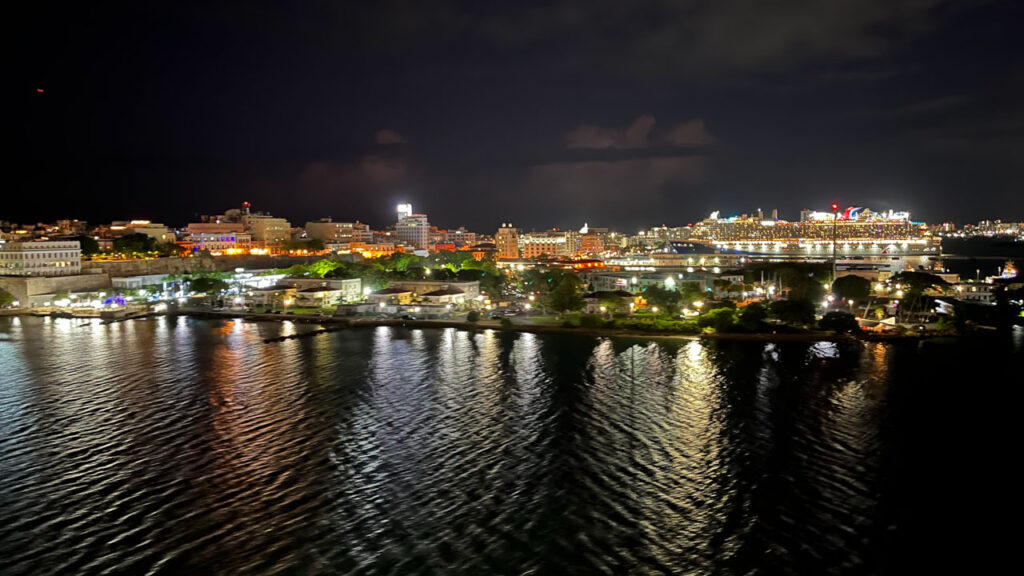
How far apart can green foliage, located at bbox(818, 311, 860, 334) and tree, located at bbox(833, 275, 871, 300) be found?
3391mm

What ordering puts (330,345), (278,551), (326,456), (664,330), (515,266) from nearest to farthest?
(278,551), (326,456), (330,345), (664,330), (515,266)

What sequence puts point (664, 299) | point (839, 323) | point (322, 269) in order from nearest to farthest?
1. point (839, 323)
2. point (664, 299)
3. point (322, 269)

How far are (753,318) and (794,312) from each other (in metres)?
0.96

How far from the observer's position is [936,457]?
550 cm

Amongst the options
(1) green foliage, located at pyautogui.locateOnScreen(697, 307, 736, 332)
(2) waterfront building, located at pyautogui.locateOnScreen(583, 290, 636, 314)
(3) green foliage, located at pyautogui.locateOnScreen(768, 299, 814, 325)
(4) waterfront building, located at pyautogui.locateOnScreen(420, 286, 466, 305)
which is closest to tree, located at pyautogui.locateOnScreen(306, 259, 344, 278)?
(4) waterfront building, located at pyautogui.locateOnScreen(420, 286, 466, 305)

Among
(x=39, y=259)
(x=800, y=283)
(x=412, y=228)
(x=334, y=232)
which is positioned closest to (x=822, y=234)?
(x=412, y=228)

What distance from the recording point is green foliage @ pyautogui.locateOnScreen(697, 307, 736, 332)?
11.4 m

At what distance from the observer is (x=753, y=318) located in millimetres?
11414

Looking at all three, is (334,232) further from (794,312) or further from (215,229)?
(794,312)

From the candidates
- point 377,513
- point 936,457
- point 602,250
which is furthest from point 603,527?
point 602,250

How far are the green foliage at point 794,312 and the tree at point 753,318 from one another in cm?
38

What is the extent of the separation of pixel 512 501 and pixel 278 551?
1.65 metres

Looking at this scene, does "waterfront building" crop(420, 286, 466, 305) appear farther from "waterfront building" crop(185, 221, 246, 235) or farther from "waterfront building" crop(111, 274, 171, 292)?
"waterfront building" crop(185, 221, 246, 235)

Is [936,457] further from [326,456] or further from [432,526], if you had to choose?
[326,456]
